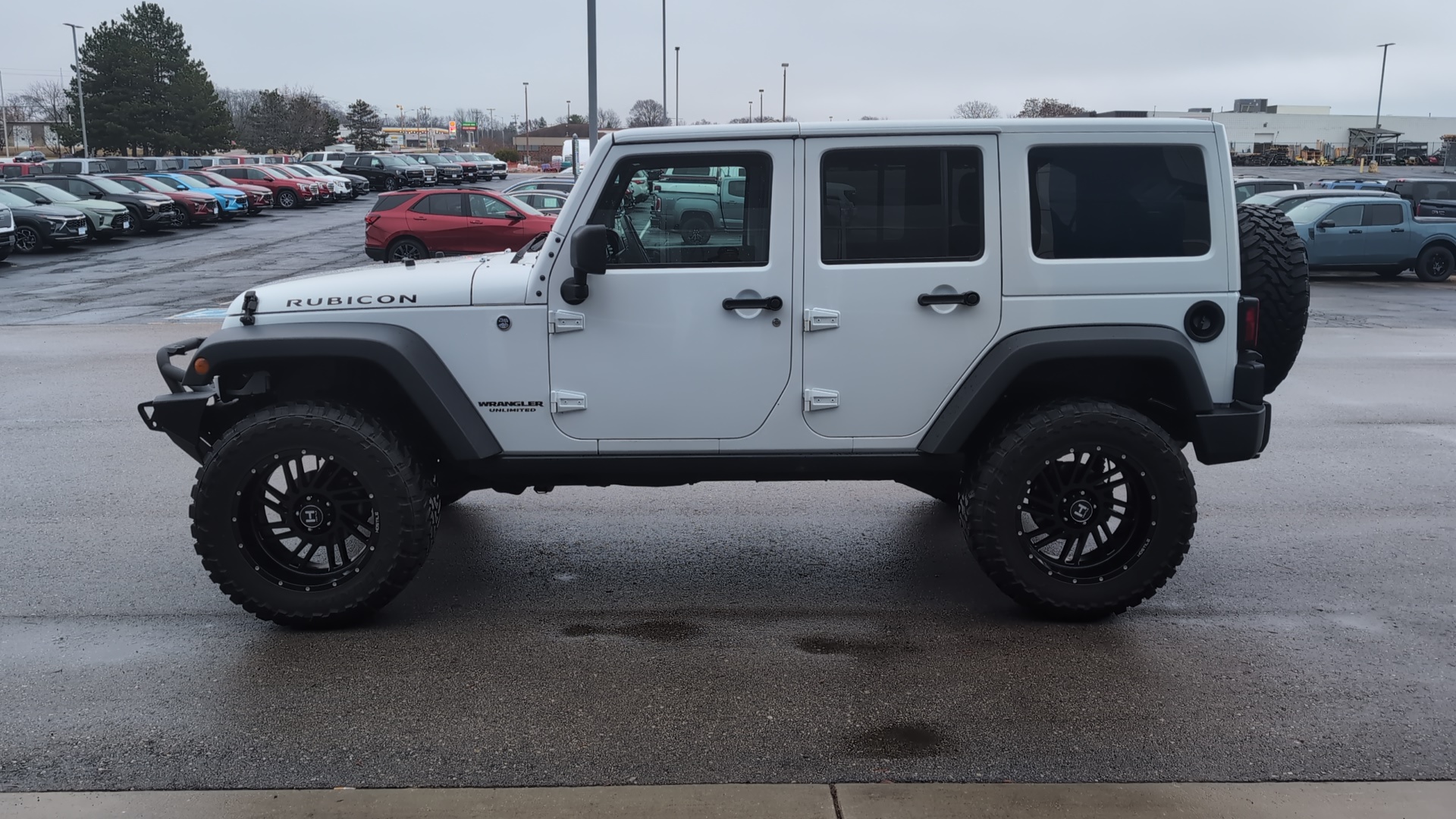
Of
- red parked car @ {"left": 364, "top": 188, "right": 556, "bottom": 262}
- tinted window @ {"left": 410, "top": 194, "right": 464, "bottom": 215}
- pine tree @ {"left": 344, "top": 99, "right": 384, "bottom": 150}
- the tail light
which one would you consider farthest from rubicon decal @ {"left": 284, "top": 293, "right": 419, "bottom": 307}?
pine tree @ {"left": 344, "top": 99, "right": 384, "bottom": 150}

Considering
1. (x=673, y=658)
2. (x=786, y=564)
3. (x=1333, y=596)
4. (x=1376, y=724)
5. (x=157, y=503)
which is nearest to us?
(x=1376, y=724)

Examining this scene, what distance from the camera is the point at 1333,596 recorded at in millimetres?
5164

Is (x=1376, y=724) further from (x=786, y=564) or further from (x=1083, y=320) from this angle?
(x=786, y=564)

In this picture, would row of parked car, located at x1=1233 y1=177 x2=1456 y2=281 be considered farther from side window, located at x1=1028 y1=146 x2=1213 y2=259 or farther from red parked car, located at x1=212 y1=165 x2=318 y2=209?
red parked car, located at x1=212 y1=165 x2=318 y2=209

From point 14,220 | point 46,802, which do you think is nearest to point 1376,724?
point 46,802

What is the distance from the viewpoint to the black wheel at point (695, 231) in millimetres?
4637

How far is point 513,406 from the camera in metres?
4.70

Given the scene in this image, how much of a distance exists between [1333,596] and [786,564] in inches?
98.3

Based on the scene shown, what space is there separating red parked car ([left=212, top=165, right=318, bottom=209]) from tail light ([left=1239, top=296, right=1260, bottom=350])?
43.5 metres

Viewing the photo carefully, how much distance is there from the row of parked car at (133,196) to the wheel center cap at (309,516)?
73.0ft

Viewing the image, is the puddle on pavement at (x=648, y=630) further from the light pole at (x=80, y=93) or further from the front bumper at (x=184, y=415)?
the light pole at (x=80, y=93)

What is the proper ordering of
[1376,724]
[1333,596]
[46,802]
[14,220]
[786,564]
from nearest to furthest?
[46,802]
[1376,724]
[1333,596]
[786,564]
[14,220]

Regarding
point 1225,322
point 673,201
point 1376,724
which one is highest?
point 673,201

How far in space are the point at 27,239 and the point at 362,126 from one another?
76.0 m
